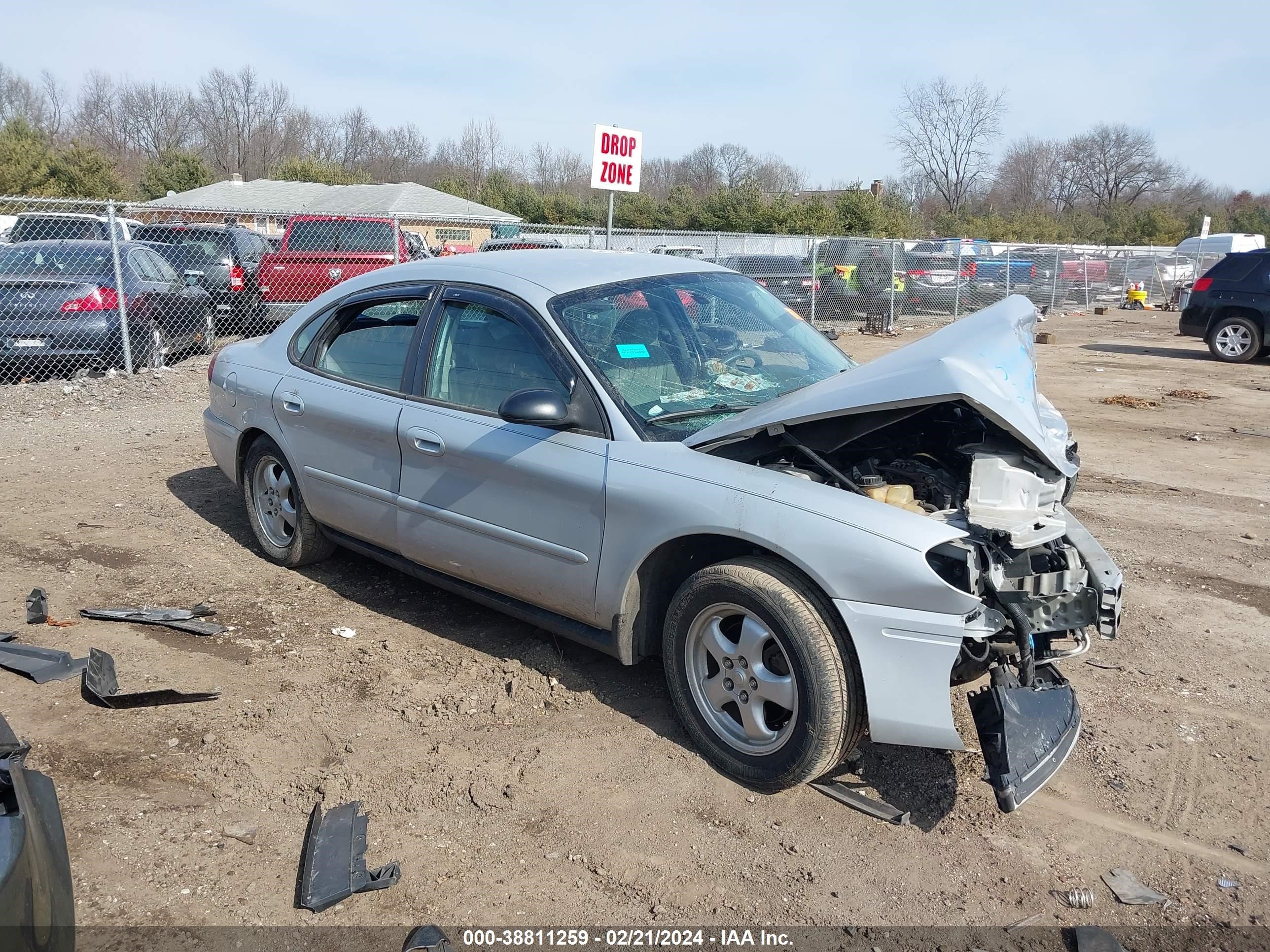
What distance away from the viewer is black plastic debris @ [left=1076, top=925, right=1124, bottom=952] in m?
2.74

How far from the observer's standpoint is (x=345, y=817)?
3.31 metres

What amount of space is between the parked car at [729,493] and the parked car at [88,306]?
7464 mm

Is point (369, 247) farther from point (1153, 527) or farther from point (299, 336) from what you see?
point (1153, 527)

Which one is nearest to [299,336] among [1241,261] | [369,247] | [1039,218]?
[369,247]

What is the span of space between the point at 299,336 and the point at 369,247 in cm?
1003

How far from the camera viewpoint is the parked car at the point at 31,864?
1793 mm

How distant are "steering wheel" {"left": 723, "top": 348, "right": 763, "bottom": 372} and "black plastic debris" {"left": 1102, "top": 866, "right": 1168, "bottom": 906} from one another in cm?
232

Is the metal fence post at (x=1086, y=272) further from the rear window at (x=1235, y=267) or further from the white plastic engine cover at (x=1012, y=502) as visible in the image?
the white plastic engine cover at (x=1012, y=502)

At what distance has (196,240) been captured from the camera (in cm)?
1742

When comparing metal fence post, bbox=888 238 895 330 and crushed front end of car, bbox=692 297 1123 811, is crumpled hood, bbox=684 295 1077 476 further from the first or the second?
metal fence post, bbox=888 238 895 330

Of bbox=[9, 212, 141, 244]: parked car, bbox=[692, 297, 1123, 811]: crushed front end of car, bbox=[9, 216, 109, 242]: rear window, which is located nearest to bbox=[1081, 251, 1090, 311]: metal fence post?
bbox=[9, 212, 141, 244]: parked car

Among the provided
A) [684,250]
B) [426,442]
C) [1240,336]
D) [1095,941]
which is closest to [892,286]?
[684,250]

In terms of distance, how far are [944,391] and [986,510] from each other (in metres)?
0.45

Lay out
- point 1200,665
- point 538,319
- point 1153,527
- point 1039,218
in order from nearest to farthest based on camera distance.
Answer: point 538,319 → point 1200,665 → point 1153,527 → point 1039,218
